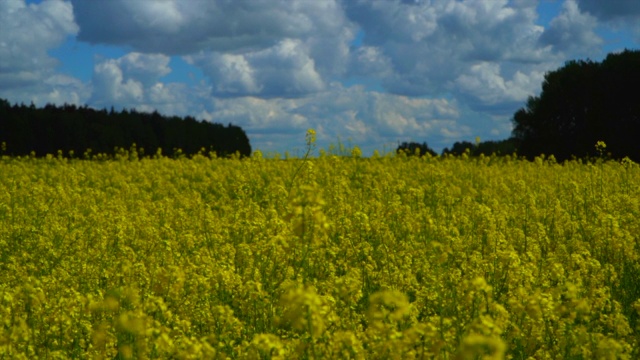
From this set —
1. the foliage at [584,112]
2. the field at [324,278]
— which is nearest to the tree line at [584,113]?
the foliage at [584,112]

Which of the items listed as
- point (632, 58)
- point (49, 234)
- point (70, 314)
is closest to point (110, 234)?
point (49, 234)

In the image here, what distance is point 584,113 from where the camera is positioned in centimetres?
2116

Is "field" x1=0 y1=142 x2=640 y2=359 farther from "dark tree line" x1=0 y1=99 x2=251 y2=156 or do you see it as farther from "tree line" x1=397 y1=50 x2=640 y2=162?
"dark tree line" x1=0 y1=99 x2=251 y2=156

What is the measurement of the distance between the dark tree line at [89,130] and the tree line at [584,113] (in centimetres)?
888

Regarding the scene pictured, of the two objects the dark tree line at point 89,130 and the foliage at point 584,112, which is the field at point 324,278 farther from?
the dark tree line at point 89,130

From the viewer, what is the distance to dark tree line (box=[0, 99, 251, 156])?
842 inches

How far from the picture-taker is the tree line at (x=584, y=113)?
20719 mm

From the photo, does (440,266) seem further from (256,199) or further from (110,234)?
(256,199)

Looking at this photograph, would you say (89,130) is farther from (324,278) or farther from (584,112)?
(324,278)

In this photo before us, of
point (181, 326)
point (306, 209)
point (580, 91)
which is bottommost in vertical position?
point (181, 326)

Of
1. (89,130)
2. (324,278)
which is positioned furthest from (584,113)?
(324,278)

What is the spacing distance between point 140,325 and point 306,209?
0.99m

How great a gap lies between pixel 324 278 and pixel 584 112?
54.3 feet

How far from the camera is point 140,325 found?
3.39 meters
